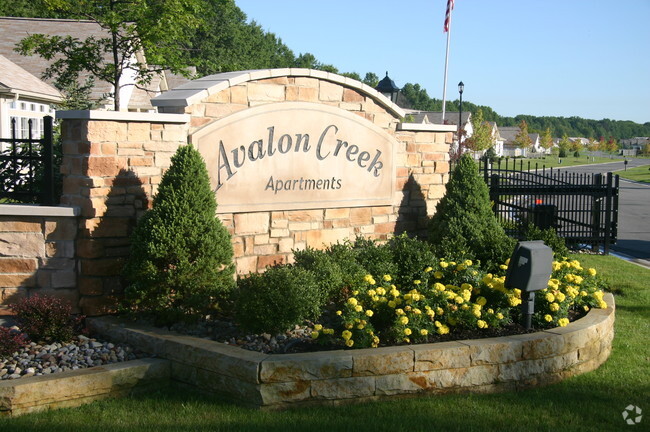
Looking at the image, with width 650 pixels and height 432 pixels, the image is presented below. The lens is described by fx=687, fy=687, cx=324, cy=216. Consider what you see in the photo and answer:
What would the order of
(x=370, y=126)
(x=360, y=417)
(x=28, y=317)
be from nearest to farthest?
1. (x=360, y=417)
2. (x=28, y=317)
3. (x=370, y=126)

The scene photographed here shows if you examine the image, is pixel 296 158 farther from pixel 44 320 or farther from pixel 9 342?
pixel 9 342

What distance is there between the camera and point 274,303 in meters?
5.83

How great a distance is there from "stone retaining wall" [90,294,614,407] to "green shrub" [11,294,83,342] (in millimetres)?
407

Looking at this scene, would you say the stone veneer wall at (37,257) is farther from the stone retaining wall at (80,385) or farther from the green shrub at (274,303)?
the green shrub at (274,303)

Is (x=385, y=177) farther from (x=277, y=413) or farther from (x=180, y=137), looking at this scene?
(x=277, y=413)

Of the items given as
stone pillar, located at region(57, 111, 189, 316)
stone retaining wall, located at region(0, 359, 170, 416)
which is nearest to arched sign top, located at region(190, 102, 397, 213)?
stone pillar, located at region(57, 111, 189, 316)

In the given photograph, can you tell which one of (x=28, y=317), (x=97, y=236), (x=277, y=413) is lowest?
(x=277, y=413)

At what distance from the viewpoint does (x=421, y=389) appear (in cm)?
543

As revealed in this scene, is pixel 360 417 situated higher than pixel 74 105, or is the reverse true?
pixel 74 105

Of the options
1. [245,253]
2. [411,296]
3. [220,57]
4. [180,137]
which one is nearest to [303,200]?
[245,253]

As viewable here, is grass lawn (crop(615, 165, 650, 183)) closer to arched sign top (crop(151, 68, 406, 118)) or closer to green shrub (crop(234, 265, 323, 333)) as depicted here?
arched sign top (crop(151, 68, 406, 118))

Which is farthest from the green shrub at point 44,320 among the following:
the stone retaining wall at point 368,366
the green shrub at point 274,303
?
the green shrub at point 274,303

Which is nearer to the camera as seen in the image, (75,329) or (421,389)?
(421,389)

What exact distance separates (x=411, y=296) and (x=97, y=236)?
301 centimetres
